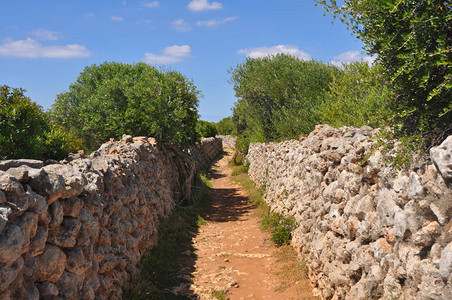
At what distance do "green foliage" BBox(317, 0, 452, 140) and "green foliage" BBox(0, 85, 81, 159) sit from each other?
8.24 m

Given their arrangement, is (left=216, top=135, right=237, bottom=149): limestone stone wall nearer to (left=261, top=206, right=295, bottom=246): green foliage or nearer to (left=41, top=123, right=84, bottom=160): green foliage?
(left=261, top=206, right=295, bottom=246): green foliage

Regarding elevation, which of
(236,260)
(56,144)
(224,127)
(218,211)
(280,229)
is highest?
(224,127)

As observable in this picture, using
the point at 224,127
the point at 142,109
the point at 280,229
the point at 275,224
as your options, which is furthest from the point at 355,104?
the point at 224,127

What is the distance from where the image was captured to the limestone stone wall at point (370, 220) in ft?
14.5

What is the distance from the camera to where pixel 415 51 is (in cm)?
544

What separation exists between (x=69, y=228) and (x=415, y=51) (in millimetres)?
5579

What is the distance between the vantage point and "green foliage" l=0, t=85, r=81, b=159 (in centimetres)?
946

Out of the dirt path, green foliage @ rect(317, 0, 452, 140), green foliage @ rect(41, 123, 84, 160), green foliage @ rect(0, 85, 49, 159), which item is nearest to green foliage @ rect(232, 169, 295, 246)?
the dirt path

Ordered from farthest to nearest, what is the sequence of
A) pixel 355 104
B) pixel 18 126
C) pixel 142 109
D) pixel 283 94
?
pixel 283 94 → pixel 142 109 → pixel 355 104 → pixel 18 126

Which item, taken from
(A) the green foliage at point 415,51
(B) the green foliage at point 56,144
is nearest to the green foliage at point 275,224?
(A) the green foliage at point 415,51

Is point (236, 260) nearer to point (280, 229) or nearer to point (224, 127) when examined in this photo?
point (280, 229)

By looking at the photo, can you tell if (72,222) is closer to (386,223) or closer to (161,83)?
(386,223)

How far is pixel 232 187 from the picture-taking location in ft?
76.6

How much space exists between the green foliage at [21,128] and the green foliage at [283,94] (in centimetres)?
1006
